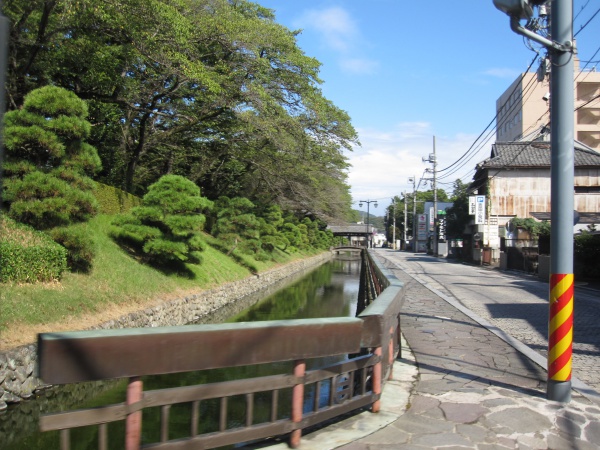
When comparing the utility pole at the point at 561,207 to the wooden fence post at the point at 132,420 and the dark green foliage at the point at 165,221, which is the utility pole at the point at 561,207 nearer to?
the wooden fence post at the point at 132,420

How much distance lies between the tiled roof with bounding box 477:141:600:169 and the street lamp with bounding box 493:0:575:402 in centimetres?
3200

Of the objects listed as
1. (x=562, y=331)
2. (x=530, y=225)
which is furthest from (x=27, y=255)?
(x=530, y=225)

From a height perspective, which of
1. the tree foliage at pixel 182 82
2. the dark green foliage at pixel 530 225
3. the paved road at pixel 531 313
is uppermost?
the tree foliage at pixel 182 82

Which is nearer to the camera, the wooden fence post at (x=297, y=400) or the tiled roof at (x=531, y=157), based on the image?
Answer: the wooden fence post at (x=297, y=400)

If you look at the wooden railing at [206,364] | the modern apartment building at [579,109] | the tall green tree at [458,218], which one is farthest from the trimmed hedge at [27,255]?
the modern apartment building at [579,109]

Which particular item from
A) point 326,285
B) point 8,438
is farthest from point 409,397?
point 326,285

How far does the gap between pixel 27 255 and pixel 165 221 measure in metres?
5.31

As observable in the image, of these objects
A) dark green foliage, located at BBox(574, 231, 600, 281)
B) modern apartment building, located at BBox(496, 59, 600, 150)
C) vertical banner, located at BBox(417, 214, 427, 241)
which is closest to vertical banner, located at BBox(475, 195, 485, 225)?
modern apartment building, located at BBox(496, 59, 600, 150)

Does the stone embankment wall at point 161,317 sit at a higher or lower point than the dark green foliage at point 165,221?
lower

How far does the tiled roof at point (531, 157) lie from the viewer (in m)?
34.2

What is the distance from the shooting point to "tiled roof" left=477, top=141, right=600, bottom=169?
34.2 m

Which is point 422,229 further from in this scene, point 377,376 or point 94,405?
point 377,376

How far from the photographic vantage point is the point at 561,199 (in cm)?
482

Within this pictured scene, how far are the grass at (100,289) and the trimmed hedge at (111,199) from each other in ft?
1.35
